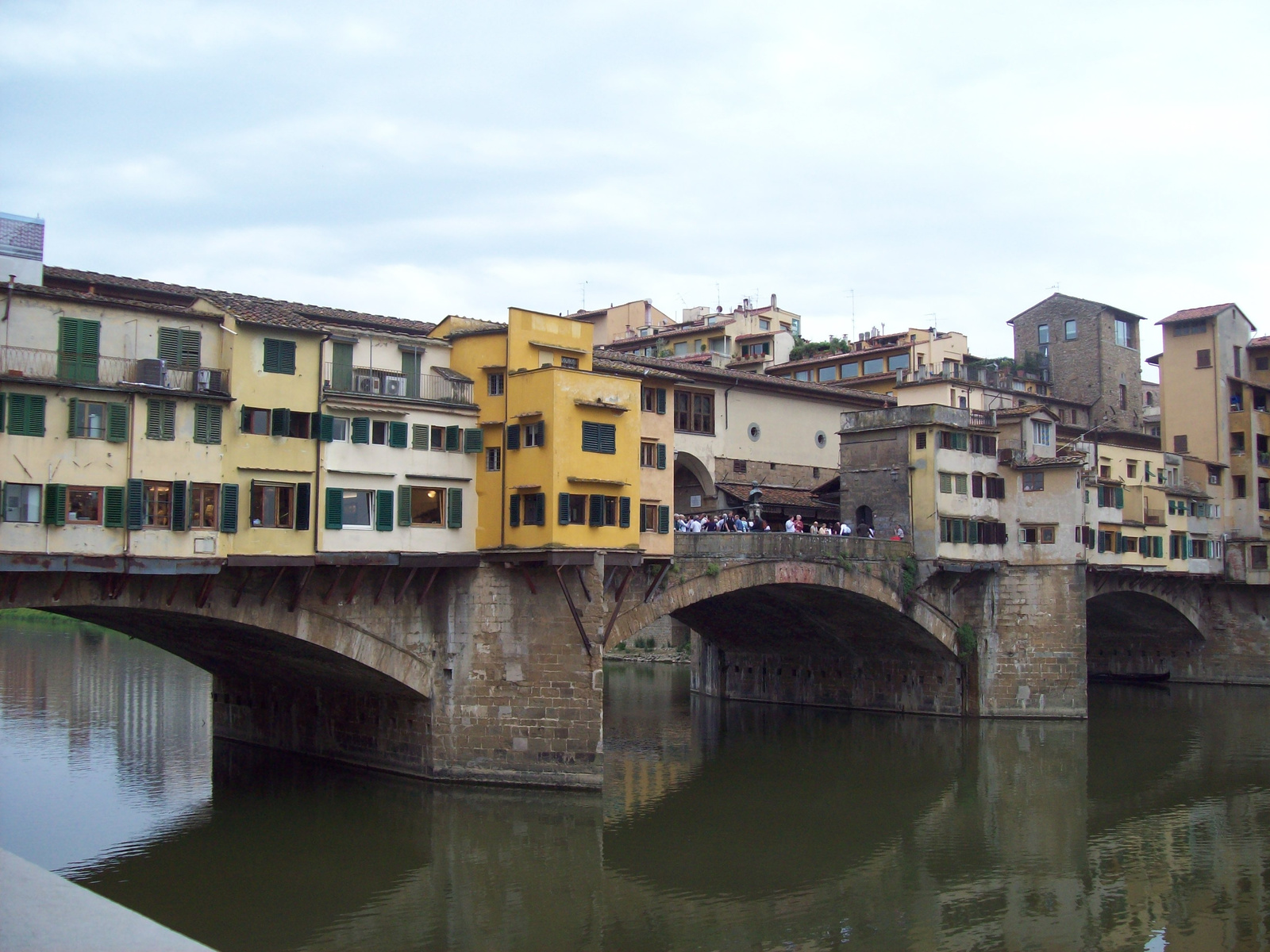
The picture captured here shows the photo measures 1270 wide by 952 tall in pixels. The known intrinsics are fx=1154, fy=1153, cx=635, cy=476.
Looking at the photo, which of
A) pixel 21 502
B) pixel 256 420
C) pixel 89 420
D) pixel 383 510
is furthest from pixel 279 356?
pixel 21 502


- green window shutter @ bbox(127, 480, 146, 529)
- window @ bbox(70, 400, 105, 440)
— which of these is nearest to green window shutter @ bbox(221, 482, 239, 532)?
green window shutter @ bbox(127, 480, 146, 529)

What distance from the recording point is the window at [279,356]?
96.2 ft

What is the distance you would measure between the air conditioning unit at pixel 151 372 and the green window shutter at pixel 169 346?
0.53 metres

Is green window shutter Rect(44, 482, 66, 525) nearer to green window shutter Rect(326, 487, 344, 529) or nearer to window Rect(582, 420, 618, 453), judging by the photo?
green window shutter Rect(326, 487, 344, 529)

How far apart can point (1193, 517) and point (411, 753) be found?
46.9m

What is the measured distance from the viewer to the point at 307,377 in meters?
30.0

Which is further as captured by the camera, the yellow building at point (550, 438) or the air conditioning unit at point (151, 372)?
the yellow building at point (550, 438)

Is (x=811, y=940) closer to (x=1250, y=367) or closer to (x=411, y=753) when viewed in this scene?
(x=411, y=753)

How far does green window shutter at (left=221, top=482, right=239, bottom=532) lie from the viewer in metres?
28.0

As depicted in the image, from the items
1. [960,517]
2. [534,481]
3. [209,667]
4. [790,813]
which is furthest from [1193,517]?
[209,667]

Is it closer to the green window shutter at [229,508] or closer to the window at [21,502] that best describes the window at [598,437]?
the green window shutter at [229,508]

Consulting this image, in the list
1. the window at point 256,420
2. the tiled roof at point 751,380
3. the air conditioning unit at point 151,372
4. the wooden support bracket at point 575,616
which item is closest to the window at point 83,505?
the air conditioning unit at point 151,372

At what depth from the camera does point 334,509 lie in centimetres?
3020

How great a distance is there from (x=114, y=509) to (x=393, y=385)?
27.7 feet
